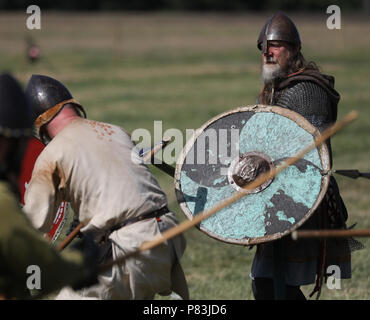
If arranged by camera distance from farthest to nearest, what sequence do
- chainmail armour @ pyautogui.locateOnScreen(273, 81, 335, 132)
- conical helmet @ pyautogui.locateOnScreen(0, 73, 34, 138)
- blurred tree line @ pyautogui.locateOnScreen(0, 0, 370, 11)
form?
blurred tree line @ pyautogui.locateOnScreen(0, 0, 370, 11), chainmail armour @ pyautogui.locateOnScreen(273, 81, 335, 132), conical helmet @ pyautogui.locateOnScreen(0, 73, 34, 138)

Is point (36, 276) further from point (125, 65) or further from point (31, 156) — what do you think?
point (125, 65)

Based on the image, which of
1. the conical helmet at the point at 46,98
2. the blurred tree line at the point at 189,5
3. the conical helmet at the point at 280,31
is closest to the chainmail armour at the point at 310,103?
the conical helmet at the point at 280,31

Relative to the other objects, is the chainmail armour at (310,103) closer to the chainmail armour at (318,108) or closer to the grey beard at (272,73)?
the chainmail armour at (318,108)

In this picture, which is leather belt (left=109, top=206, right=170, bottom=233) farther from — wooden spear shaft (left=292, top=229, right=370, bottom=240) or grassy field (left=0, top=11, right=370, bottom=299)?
grassy field (left=0, top=11, right=370, bottom=299)

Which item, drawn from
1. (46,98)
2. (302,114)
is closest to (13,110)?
(46,98)

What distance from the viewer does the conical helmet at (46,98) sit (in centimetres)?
430

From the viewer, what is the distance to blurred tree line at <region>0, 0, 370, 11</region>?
5184 centimetres

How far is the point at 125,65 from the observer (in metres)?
Result: 29.6

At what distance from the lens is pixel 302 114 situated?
Answer: 15.0 ft

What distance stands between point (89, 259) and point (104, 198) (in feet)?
1.65

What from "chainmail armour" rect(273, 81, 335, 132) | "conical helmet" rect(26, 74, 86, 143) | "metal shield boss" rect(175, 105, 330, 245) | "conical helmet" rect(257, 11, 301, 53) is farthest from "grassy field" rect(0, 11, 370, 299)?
"conical helmet" rect(26, 74, 86, 143)

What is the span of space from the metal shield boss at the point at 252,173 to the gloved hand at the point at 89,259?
0.76 metres

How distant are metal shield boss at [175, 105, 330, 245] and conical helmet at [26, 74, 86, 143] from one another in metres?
0.80

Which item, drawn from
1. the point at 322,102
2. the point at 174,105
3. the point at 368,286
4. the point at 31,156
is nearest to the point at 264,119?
the point at 322,102
